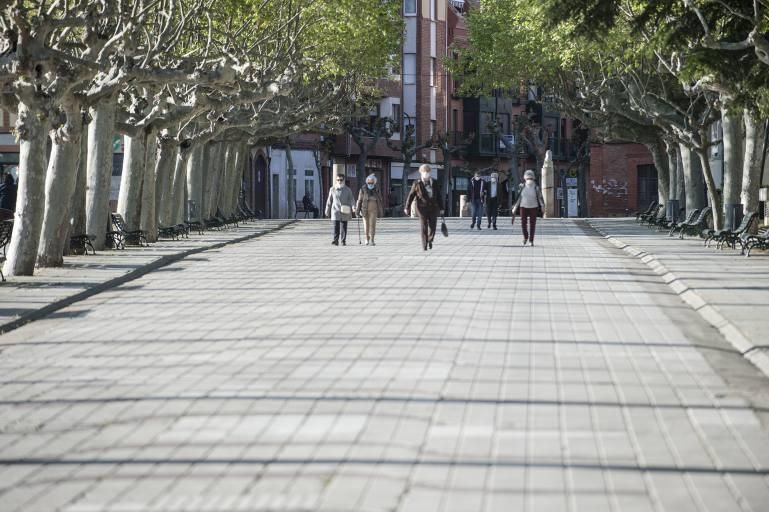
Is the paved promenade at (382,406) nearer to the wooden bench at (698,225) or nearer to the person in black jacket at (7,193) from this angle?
the wooden bench at (698,225)

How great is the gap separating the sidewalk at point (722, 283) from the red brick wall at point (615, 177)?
4980 cm

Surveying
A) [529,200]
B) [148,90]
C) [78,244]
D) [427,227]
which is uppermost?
[148,90]

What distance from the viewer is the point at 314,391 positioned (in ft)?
34.4

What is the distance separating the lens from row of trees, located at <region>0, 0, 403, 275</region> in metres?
23.8

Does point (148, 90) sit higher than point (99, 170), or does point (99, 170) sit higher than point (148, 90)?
point (148, 90)

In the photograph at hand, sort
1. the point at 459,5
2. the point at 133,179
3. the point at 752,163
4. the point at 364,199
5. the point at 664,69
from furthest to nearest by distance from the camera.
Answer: the point at 459,5
the point at 664,69
the point at 364,199
the point at 133,179
the point at 752,163

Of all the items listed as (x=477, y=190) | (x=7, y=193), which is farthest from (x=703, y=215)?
(x=7, y=193)

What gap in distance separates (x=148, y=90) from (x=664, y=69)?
15085mm

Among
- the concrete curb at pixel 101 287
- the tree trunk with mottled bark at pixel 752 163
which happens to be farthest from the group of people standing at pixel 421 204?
the tree trunk with mottled bark at pixel 752 163

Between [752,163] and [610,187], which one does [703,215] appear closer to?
[752,163]

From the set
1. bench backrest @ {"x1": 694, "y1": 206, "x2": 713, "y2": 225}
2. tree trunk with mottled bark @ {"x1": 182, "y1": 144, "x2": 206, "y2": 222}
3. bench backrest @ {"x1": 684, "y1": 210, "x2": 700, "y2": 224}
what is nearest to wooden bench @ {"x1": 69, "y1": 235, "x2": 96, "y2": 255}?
bench backrest @ {"x1": 694, "y1": 206, "x2": 713, "y2": 225}

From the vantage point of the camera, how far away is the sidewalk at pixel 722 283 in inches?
565

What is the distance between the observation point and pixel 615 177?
285 feet

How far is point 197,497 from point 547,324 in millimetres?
8915
